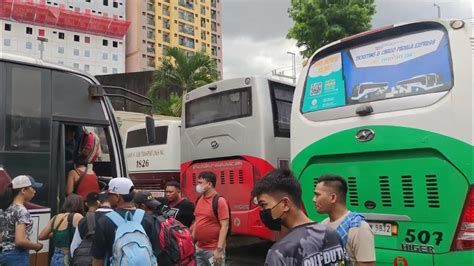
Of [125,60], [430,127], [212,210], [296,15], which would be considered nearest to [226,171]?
[212,210]

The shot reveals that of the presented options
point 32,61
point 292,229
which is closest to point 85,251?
point 292,229

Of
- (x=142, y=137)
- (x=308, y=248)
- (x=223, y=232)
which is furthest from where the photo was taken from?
(x=142, y=137)

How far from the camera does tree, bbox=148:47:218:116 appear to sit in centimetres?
2520

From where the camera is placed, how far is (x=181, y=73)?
25359mm

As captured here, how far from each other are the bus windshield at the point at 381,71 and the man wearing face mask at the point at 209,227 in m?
1.41

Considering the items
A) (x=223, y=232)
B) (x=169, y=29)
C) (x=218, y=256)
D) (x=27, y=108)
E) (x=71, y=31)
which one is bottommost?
(x=218, y=256)

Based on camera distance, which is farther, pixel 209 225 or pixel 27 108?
pixel 209 225

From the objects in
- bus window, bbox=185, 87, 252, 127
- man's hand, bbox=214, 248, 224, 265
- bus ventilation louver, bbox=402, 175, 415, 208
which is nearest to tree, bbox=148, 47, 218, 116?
bus window, bbox=185, 87, 252, 127

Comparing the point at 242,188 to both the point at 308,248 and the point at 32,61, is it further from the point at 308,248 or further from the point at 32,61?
the point at 308,248

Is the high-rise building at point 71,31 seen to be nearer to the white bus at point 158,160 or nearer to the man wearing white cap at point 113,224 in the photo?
the white bus at point 158,160

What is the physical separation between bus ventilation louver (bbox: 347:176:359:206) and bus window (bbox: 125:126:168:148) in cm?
789

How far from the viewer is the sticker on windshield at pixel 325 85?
16.5 feet

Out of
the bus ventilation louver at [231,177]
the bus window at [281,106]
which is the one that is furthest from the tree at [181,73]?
the bus ventilation louver at [231,177]

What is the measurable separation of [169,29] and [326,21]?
73041mm
